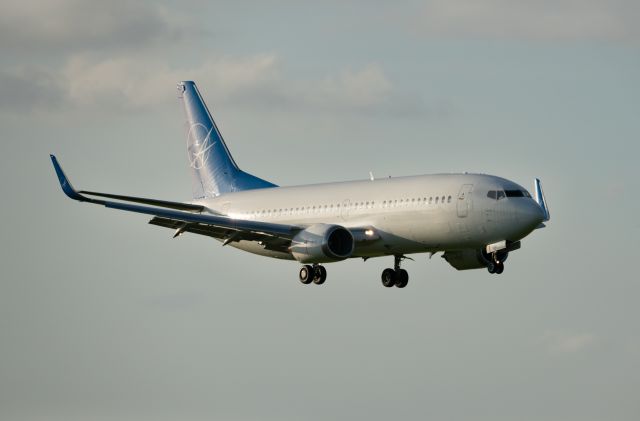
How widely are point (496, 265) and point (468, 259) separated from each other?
2.76 metres

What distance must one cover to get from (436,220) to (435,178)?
2583 millimetres

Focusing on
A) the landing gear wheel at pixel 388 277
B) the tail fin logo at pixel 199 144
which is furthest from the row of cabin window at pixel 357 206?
A: the tail fin logo at pixel 199 144

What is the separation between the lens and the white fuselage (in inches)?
2486

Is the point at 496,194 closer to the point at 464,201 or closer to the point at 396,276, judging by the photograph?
the point at 464,201

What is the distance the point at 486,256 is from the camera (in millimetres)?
68250

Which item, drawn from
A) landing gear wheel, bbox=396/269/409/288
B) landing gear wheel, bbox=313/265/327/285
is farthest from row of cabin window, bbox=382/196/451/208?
landing gear wheel, bbox=396/269/409/288

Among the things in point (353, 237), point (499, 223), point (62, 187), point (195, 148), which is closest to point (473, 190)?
point (499, 223)

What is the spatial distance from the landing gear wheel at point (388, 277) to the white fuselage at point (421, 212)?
13.2ft

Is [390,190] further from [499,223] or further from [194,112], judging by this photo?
[194,112]

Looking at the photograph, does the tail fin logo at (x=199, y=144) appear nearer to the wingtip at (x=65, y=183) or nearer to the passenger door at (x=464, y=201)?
the wingtip at (x=65, y=183)

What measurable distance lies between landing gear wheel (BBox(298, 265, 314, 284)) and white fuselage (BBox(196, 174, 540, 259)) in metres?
1.55

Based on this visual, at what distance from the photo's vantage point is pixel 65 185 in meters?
62.9

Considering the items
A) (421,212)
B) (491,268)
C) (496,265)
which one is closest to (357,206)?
(421,212)

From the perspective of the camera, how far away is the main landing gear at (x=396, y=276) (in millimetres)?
71500
